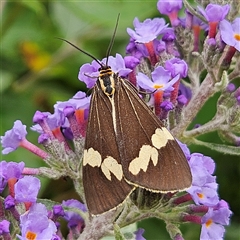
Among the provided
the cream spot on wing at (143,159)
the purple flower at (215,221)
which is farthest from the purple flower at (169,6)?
the purple flower at (215,221)

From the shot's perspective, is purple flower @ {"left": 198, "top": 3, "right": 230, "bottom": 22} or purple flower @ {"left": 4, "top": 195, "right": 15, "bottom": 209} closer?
purple flower @ {"left": 4, "top": 195, "right": 15, "bottom": 209}

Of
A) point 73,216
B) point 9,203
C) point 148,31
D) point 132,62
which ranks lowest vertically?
point 73,216

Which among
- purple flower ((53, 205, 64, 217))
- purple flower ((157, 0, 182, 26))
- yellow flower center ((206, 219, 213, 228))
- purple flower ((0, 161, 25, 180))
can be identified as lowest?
yellow flower center ((206, 219, 213, 228))

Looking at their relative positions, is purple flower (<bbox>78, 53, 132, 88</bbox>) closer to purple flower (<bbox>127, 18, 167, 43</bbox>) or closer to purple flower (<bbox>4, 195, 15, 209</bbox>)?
purple flower (<bbox>127, 18, 167, 43</bbox>)

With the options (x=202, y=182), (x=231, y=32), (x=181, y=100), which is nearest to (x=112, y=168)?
(x=202, y=182)

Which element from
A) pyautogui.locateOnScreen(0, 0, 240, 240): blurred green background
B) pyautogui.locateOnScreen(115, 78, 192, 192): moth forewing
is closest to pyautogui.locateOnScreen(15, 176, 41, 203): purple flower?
pyautogui.locateOnScreen(115, 78, 192, 192): moth forewing

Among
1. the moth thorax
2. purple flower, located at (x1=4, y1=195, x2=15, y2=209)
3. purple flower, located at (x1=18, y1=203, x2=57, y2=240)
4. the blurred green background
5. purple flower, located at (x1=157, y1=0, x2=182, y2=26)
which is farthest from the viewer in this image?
the blurred green background

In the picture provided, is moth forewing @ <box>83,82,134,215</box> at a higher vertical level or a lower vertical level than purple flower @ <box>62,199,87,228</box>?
higher

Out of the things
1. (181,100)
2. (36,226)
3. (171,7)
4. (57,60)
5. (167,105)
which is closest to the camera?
(36,226)

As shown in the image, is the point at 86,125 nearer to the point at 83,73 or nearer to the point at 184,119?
the point at 83,73

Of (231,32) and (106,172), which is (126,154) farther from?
(231,32)
